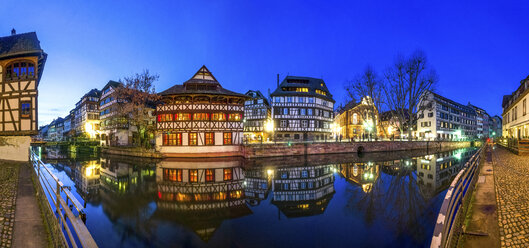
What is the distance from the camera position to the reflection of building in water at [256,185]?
524 inches

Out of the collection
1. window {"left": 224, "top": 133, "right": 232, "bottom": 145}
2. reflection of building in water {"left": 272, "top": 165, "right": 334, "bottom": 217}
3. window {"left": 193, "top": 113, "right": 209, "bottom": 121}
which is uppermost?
window {"left": 193, "top": 113, "right": 209, "bottom": 121}

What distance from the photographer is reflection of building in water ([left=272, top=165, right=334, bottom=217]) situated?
11.5m

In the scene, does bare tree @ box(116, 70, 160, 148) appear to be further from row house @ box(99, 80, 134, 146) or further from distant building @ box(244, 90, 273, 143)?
distant building @ box(244, 90, 273, 143)

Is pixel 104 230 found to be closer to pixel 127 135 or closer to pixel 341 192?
pixel 341 192

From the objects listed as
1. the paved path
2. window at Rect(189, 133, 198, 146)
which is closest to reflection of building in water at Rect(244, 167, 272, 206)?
the paved path

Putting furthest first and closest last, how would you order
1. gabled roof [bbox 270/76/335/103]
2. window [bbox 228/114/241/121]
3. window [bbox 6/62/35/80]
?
gabled roof [bbox 270/76/335/103] < window [bbox 228/114/241/121] < window [bbox 6/62/35/80]

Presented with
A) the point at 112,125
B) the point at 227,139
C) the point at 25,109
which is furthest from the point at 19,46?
the point at 112,125

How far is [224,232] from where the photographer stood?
8625 millimetres

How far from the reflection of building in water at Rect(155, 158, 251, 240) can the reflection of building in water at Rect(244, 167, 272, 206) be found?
40 cm

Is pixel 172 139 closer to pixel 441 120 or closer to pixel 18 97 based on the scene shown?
pixel 18 97

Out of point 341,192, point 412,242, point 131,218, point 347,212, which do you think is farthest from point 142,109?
point 412,242

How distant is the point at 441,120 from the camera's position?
6719 cm

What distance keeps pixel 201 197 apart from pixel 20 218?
7.30 m

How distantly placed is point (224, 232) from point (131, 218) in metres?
4.24
